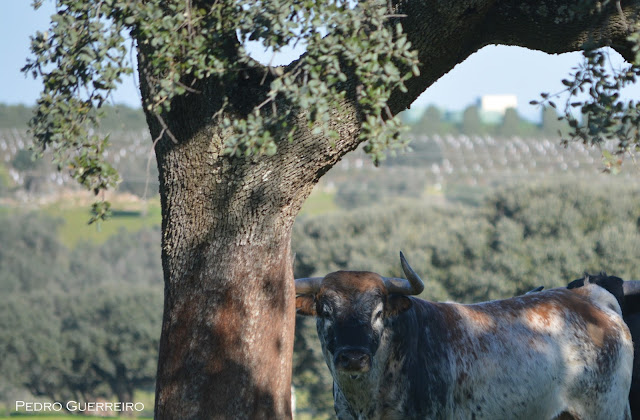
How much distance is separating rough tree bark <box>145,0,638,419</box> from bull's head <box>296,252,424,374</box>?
896 millimetres

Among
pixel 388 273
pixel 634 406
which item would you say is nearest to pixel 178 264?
pixel 634 406

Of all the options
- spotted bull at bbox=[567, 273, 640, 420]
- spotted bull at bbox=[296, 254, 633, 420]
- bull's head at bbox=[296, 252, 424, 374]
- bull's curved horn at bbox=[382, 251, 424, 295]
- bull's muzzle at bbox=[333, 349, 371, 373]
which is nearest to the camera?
bull's muzzle at bbox=[333, 349, 371, 373]

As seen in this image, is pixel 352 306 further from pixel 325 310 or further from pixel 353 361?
pixel 353 361

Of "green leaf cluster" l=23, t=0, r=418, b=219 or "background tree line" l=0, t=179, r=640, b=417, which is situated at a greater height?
"green leaf cluster" l=23, t=0, r=418, b=219

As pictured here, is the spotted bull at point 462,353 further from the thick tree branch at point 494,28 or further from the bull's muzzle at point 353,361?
the thick tree branch at point 494,28

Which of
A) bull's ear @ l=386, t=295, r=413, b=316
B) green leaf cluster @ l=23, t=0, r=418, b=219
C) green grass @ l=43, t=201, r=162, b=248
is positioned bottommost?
green grass @ l=43, t=201, r=162, b=248

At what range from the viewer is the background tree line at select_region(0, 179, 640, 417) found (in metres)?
43.1

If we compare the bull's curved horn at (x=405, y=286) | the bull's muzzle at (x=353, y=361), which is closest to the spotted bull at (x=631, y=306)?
the bull's curved horn at (x=405, y=286)

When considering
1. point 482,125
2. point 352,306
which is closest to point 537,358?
point 352,306

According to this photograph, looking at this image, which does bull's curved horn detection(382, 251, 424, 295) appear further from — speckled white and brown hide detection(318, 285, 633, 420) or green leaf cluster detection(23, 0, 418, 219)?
green leaf cluster detection(23, 0, 418, 219)

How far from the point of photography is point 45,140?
6781 millimetres

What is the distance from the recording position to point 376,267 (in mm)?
45719

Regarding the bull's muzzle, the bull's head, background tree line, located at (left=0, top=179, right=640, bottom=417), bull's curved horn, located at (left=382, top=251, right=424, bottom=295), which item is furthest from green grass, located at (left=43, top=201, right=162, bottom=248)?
the bull's muzzle

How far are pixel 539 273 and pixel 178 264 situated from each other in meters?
38.0
